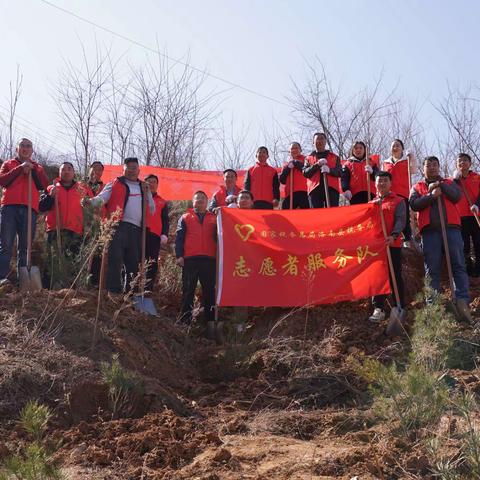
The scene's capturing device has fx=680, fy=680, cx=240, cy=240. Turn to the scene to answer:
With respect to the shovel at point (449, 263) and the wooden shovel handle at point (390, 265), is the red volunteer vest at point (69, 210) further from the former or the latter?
the shovel at point (449, 263)

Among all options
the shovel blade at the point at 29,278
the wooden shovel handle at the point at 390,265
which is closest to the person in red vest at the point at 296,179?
the wooden shovel handle at the point at 390,265

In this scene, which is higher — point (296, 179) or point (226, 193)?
point (296, 179)

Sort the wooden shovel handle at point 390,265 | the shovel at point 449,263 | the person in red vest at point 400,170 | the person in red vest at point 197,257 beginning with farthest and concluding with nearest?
the person in red vest at point 400,170 < the person in red vest at point 197,257 < the wooden shovel handle at point 390,265 < the shovel at point 449,263

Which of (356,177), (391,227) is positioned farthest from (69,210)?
(391,227)

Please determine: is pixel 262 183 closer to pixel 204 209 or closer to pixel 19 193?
pixel 204 209

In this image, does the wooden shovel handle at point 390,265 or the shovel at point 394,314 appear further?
the wooden shovel handle at point 390,265

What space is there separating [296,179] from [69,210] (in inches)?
128

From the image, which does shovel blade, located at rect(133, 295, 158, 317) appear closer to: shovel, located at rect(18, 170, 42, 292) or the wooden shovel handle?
shovel, located at rect(18, 170, 42, 292)

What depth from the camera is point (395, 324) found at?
24.3 ft

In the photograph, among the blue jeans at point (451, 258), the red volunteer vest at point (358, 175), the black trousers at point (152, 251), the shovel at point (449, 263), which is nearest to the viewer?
the shovel at point (449, 263)

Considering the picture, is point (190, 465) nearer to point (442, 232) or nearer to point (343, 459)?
A: point (343, 459)

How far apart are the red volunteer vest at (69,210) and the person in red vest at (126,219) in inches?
21.3

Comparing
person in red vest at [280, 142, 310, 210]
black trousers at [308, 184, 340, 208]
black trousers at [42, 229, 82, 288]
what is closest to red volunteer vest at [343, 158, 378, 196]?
black trousers at [308, 184, 340, 208]

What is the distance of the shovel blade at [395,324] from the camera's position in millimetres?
7355
